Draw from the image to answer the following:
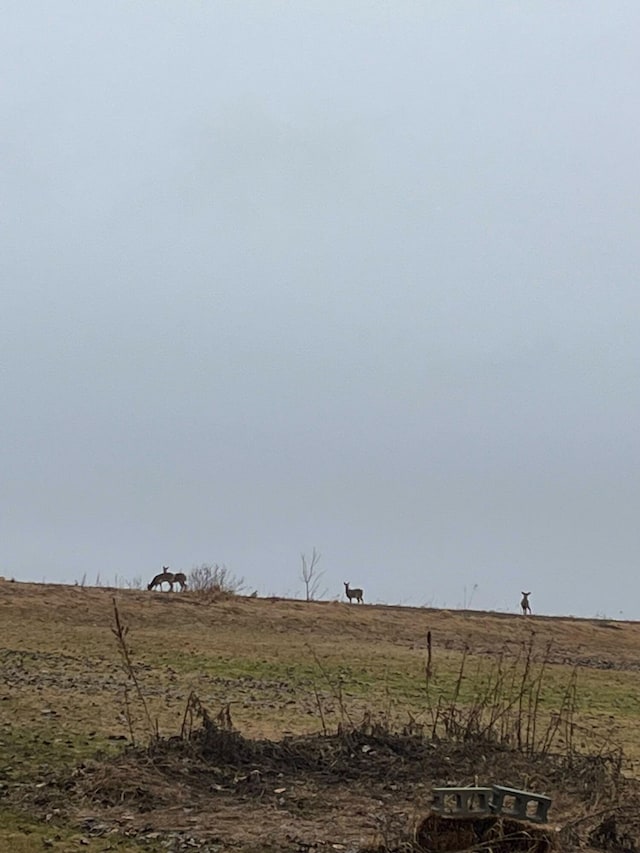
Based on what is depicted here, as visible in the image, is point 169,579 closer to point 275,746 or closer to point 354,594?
point 354,594

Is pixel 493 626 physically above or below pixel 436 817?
Answer: above

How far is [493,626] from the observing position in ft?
92.3

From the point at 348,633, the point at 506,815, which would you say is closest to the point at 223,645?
the point at 348,633

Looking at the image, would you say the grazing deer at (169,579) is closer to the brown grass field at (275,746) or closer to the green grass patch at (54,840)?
the brown grass field at (275,746)


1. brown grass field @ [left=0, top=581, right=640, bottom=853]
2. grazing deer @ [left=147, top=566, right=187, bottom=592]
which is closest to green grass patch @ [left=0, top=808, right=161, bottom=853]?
brown grass field @ [left=0, top=581, right=640, bottom=853]

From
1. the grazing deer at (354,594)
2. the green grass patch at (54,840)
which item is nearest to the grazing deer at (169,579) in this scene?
the grazing deer at (354,594)

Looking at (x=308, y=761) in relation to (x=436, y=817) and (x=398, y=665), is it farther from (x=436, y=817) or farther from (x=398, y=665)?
(x=398, y=665)

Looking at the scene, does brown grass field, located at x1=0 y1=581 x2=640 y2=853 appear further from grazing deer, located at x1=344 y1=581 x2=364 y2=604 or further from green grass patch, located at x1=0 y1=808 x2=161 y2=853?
grazing deer, located at x1=344 y1=581 x2=364 y2=604

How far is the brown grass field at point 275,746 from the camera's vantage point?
23.2 feet

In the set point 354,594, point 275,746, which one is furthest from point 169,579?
point 275,746

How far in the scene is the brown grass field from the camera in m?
7.07

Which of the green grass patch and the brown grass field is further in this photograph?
the brown grass field

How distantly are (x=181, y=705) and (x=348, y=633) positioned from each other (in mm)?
12980

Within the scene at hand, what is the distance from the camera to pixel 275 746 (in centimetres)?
900
